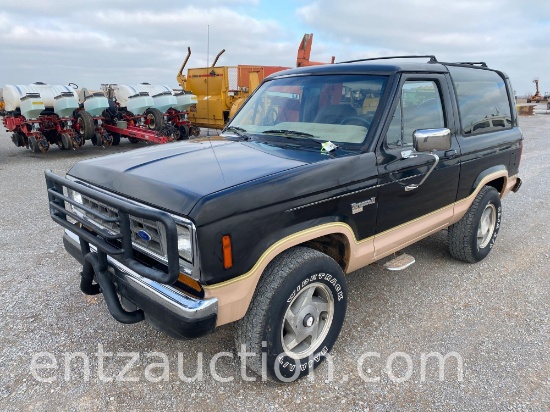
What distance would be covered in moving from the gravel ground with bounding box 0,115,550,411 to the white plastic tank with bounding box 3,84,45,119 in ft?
26.4

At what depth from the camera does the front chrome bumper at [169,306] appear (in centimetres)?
218

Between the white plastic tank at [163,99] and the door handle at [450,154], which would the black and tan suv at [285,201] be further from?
the white plastic tank at [163,99]

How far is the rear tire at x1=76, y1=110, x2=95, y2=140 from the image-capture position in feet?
39.8

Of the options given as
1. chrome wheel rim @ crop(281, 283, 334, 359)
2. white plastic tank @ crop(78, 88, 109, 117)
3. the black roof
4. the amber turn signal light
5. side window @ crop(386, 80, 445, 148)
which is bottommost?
chrome wheel rim @ crop(281, 283, 334, 359)

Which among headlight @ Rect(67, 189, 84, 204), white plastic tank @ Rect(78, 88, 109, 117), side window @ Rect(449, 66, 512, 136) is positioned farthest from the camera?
white plastic tank @ Rect(78, 88, 109, 117)

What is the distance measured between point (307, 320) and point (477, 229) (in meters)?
2.51

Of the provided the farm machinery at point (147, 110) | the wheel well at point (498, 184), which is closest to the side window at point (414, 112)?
the wheel well at point (498, 184)

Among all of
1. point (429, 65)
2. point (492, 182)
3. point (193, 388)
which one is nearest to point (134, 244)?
point (193, 388)

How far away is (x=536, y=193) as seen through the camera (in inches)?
294

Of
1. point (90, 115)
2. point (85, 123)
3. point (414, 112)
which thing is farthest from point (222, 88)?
point (414, 112)

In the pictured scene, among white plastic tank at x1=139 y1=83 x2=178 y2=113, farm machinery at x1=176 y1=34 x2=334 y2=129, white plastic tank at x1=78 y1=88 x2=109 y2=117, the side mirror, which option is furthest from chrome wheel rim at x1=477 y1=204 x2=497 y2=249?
white plastic tank at x1=78 y1=88 x2=109 y2=117

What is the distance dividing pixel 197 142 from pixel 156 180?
124 cm

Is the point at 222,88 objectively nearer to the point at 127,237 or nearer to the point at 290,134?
the point at 290,134

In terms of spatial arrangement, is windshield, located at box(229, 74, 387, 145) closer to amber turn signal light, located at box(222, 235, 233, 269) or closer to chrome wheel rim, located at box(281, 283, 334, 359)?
chrome wheel rim, located at box(281, 283, 334, 359)
